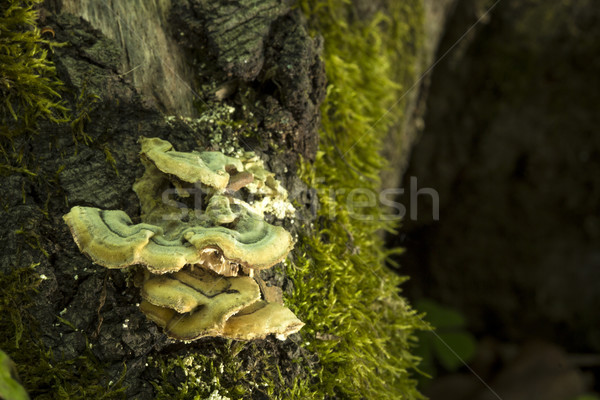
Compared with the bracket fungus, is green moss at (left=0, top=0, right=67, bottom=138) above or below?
above

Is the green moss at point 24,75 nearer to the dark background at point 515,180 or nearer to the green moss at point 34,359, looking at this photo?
the green moss at point 34,359

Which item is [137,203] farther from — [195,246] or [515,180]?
[515,180]

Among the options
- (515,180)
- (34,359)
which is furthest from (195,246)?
(515,180)

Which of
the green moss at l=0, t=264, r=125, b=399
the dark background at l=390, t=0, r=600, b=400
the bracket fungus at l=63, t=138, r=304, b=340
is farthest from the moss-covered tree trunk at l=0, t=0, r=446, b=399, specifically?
the dark background at l=390, t=0, r=600, b=400

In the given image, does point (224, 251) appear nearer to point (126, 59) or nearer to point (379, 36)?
point (126, 59)

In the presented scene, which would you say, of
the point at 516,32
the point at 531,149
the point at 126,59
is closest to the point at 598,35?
the point at 516,32

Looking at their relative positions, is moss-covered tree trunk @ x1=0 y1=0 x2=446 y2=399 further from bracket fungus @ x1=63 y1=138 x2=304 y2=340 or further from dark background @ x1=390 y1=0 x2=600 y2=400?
dark background @ x1=390 y1=0 x2=600 y2=400
